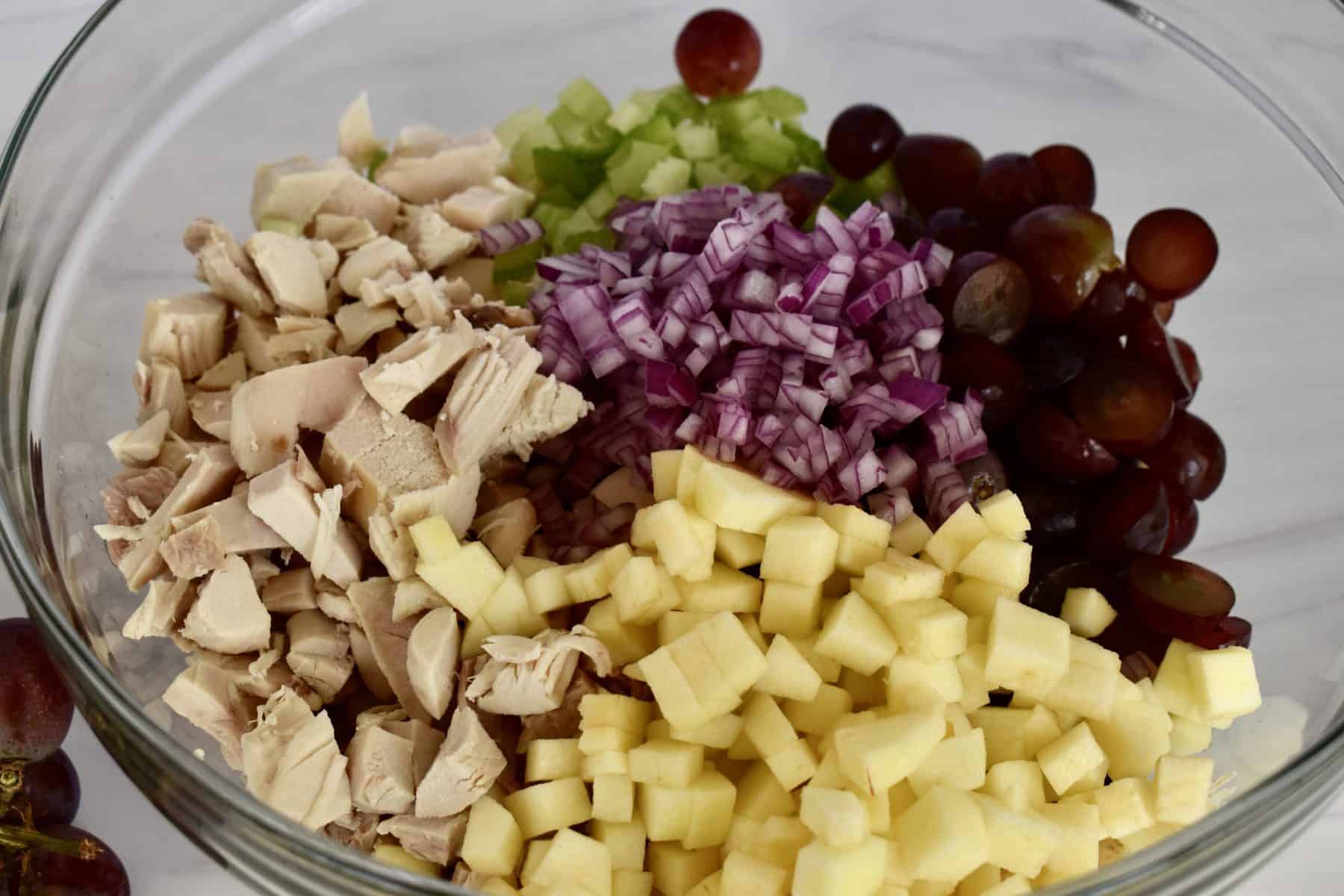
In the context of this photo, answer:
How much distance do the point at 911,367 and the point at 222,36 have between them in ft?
3.70

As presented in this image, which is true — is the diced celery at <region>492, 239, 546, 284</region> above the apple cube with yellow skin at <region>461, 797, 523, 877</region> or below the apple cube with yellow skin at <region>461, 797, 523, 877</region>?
above

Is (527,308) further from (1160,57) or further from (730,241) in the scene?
(1160,57)

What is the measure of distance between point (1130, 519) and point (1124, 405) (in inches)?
5.0

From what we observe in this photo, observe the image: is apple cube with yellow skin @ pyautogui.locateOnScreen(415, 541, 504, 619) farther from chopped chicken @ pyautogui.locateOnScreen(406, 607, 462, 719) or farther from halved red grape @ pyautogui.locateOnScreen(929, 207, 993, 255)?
halved red grape @ pyautogui.locateOnScreen(929, 207, 993, 255)

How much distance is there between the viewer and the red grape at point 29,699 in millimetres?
1242

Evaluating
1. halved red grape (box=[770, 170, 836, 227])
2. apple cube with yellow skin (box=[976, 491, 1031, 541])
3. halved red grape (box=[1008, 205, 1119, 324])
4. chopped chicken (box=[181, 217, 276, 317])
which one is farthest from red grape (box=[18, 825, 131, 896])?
halved red grape (box=[1008, 205, 1119, 324])

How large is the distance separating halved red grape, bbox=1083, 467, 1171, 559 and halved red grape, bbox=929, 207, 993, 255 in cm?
34

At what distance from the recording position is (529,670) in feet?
3.84

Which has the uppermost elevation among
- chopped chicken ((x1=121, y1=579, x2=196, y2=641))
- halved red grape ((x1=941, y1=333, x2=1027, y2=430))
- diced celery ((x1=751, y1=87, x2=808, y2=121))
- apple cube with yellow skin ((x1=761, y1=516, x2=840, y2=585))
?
diced celery ((x1=751, y1=87, x2=808, y2=121))

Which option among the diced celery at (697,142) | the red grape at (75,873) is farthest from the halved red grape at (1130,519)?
the red grape at (75,873)

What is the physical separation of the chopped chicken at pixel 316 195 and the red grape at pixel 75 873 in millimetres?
766

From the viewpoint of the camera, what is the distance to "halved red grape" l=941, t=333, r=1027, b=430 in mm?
1377

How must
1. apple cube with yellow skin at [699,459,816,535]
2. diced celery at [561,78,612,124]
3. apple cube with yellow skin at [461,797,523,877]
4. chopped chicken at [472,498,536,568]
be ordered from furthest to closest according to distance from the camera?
diced celery at [561,78,612,124]
chopped chicken at [472,498,536,568]
apple cube with yellow skin at [699,459,816,535]
apple cube with yellow skin at [461,797,523,877]

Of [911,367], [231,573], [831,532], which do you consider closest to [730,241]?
[911,367]
